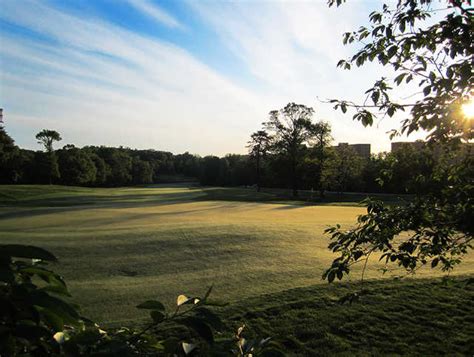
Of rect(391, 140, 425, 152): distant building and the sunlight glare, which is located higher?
the sunlight glare

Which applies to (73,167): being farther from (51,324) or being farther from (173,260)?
(51,324)

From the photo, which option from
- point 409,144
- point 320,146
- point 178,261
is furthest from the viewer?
point 320,146

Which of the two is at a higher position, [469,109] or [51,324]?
[469,109]

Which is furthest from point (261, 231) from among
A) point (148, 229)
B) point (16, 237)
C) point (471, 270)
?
point (16, 237)

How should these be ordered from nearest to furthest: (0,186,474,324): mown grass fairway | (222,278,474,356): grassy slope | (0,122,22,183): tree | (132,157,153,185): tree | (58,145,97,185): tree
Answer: (222,278,474,356): grassy slope < (0,186,474,324): mown grass fairway < (0,122,22,183): tree < (58,145,97,185): tree < (132,157,153,185): tree

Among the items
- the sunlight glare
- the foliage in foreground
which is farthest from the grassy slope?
the foliage in foreground

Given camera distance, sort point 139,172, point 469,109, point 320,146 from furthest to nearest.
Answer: point 139,172, point 320,146, point 469,109

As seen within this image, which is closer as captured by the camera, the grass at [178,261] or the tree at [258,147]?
the grass at [178,261]

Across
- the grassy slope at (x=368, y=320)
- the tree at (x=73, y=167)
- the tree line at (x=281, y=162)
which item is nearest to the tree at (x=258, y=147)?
the tree line at (x=281, y=162)

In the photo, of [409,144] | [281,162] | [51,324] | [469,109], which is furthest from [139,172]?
[51,324]

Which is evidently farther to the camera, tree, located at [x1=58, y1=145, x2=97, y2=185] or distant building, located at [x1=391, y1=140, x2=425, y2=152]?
tree, located at [x1=58, y1=145, x2=97, y2=185]

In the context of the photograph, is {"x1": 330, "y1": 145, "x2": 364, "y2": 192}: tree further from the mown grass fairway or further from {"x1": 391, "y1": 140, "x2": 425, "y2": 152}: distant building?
{"x1": 391, "y1": 140, "x2": 425, "y2": 152}: distant building

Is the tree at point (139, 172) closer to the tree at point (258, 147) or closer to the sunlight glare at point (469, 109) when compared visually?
the tree at point (258, 147)

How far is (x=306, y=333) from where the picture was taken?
5066 mm
